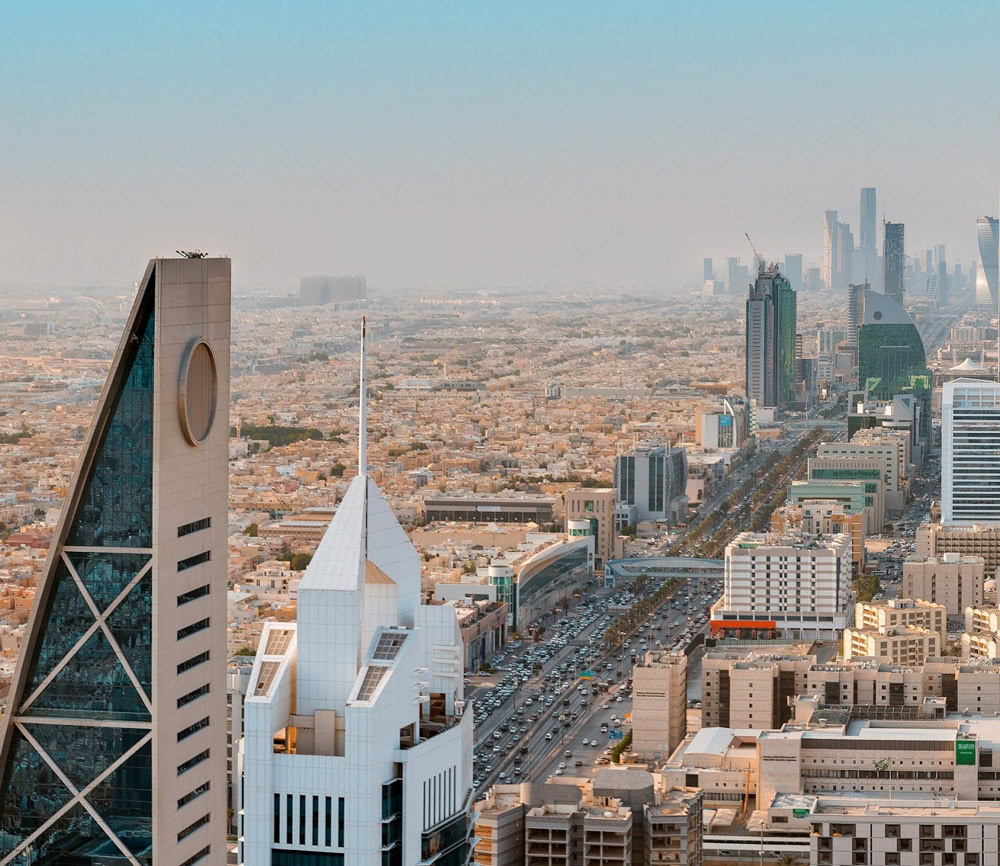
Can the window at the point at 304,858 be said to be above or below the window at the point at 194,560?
below

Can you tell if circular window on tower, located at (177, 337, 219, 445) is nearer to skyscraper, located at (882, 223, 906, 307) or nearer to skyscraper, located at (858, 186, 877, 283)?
skyscraper, located at (858, 186, 877, 283)

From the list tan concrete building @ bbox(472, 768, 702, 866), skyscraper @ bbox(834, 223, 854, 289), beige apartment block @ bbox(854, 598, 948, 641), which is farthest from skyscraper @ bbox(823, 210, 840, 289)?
Answer: tan concrete building @ bbox(472, 768, 702, 866)

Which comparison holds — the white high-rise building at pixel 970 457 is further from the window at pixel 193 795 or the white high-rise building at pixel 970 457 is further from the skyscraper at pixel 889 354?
the window at pixel 193 795

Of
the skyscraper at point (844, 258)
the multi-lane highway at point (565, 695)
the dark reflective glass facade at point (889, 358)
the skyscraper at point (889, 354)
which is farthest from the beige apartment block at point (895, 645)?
the skyscraper at point (844, 258)

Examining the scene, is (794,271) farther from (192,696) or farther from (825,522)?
(192,696)

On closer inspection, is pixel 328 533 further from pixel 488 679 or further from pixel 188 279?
pixel 488 679

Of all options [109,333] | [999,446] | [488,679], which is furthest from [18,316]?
[999,446]
